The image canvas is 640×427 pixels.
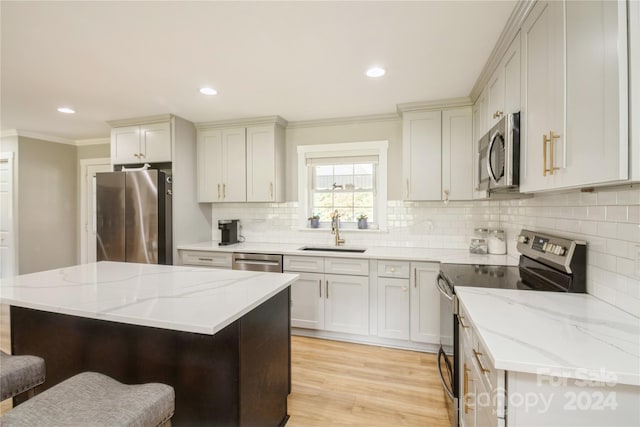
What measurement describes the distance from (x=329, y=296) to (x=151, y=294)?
1.84 metres

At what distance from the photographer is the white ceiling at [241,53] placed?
1669 mm

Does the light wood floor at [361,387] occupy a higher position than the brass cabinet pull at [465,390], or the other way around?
the brass cabinet pull at [465,390]

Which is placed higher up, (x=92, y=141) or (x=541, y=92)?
(x=92, y=141)

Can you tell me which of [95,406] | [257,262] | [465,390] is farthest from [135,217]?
[465,390]

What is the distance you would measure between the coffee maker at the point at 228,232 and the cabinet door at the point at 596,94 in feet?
10.8

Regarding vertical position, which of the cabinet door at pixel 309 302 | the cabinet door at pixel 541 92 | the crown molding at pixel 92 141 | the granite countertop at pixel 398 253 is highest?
the crown molding at pixel 92 141

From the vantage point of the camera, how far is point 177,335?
140 cm

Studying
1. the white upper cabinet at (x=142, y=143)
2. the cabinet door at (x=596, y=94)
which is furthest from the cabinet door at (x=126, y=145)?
the cabinet door at (x=596, y=94)

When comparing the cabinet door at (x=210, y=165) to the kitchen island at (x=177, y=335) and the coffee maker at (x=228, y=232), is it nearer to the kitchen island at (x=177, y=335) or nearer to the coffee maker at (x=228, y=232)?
the coffee maker at (x=228, y=232)

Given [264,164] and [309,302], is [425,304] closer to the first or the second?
[309,302]

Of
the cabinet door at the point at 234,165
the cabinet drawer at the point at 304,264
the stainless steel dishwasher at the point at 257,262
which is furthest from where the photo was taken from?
the cabinet door at the point at 234,165

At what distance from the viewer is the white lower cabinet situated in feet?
9.71

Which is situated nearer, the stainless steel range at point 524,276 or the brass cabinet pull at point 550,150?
the brass cabinet pull at point 550,150

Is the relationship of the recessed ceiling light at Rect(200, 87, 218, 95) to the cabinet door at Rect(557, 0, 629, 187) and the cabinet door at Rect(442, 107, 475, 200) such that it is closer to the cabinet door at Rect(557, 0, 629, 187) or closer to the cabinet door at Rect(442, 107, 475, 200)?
the cabinet door at Rect(442, 107, 475, 200)
